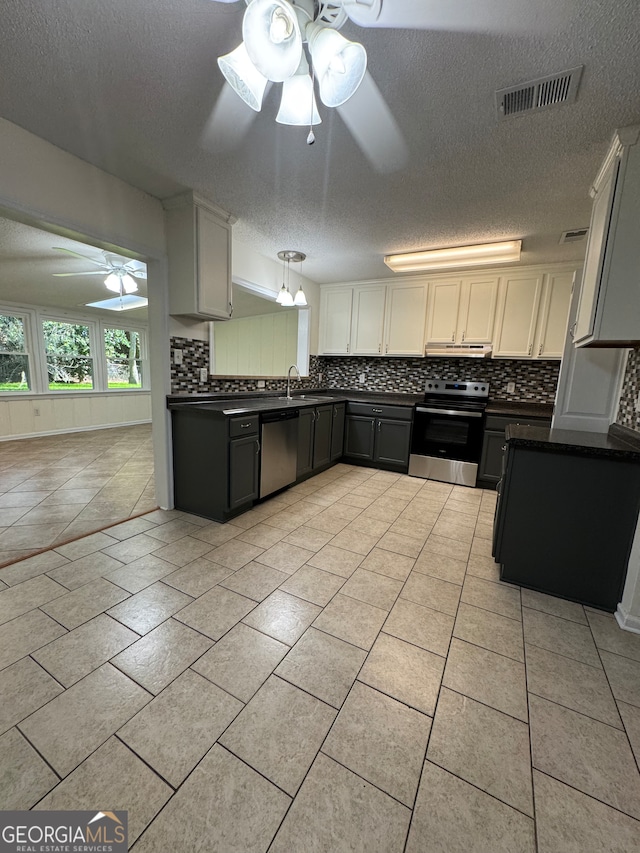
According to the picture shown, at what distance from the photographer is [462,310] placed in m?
4.01

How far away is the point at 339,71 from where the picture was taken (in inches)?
45.5

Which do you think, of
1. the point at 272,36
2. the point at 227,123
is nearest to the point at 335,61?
the point at 272,36

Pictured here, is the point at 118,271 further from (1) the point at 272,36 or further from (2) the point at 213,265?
(1) the point at 272,36

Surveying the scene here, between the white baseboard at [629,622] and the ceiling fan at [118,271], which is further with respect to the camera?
the ceiling fan at [118,271]

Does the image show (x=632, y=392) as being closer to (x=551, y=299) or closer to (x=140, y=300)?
(x=551, y=299)

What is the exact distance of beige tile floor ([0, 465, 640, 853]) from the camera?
96cm

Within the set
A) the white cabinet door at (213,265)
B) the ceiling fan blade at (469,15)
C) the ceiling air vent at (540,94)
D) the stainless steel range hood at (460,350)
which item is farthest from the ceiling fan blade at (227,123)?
the stainless steel range hood at (460,350)

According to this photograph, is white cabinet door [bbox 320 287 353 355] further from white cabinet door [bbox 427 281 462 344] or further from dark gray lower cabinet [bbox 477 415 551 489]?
dark gray lower cabinet [bbox 477 415 551 489]

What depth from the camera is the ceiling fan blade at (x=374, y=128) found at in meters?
1.54

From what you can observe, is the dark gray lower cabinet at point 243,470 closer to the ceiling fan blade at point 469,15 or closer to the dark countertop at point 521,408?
the ceiling fan blade at point 469,15

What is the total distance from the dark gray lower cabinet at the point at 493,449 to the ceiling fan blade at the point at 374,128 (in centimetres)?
266

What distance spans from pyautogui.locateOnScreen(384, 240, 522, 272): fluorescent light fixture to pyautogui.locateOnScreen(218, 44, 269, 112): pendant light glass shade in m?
2.60

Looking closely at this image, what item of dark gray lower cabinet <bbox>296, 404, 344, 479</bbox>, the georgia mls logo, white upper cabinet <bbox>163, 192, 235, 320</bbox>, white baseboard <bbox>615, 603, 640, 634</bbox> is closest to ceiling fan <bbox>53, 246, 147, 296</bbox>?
white upper cabinet <bbox>163, 192, 235, 320</bbox>

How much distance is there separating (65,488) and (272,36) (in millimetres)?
3957
